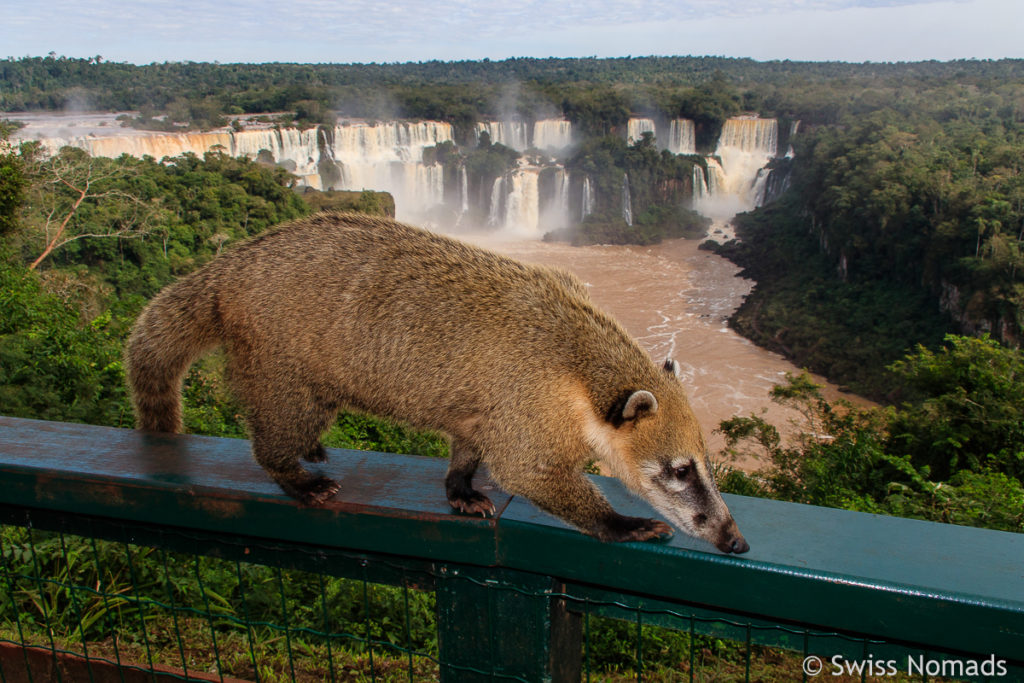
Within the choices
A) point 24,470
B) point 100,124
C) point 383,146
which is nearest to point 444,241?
point 24,470

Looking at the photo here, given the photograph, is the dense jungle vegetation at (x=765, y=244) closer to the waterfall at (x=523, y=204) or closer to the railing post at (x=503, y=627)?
the waterfall at (x=523, y=204)

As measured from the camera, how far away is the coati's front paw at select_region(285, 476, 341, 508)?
66.7 inches

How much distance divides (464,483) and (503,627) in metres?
0.77

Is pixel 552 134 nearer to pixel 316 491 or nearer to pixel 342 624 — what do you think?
pixel 342 624

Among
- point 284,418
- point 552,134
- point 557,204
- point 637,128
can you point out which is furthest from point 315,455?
point 637,128

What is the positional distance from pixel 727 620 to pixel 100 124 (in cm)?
5695

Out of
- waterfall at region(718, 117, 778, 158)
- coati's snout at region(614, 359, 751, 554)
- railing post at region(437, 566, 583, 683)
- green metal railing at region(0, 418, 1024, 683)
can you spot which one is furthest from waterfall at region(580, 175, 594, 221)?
railing post at region(437, 566, 583, 683)

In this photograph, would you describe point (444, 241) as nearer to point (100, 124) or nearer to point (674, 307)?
point (674, 307)

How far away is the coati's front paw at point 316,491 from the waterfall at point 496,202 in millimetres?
48921

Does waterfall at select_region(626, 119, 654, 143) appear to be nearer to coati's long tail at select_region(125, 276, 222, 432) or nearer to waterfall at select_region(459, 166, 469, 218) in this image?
waterfall at select_region(459, 166, 469, 218)

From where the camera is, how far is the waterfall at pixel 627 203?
53.9m

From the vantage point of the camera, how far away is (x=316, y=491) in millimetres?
1969

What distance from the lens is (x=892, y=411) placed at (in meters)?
16.5

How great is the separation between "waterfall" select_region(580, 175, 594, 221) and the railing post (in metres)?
52.3
